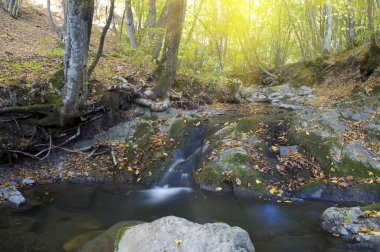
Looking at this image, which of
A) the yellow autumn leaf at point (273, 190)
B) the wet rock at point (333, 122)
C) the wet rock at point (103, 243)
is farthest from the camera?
the wet rock at point (333, 122)

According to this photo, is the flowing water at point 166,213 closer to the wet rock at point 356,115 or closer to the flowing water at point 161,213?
the flowing water at point 161,213

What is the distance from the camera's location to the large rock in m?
4.06

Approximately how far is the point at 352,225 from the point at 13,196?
706 cm

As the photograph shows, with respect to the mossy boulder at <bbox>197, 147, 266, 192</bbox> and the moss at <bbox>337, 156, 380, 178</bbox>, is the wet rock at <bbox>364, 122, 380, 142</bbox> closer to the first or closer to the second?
the moss at <bbox>337, 156, 380, 178</bbox>

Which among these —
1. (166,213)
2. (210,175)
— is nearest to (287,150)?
(210,175)

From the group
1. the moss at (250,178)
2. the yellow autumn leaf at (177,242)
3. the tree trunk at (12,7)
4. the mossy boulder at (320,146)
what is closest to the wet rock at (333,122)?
the mossy boulder at (320,146)

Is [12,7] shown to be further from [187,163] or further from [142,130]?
[187,163]

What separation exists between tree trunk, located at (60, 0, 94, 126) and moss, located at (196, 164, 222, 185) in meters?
3.87

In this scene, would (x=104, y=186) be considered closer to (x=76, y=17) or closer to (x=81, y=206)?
(x=81, y=206)

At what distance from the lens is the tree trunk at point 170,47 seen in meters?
10.2

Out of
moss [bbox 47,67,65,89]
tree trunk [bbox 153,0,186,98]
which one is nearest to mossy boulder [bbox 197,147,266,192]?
tree trunk [bbox 153,0,186,98]

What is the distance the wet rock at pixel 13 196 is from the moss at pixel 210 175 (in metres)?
4.17

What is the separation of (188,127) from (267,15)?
859 inches

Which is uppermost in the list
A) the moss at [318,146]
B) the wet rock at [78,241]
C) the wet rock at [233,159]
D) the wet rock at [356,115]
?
the wet rock at [356,115]
